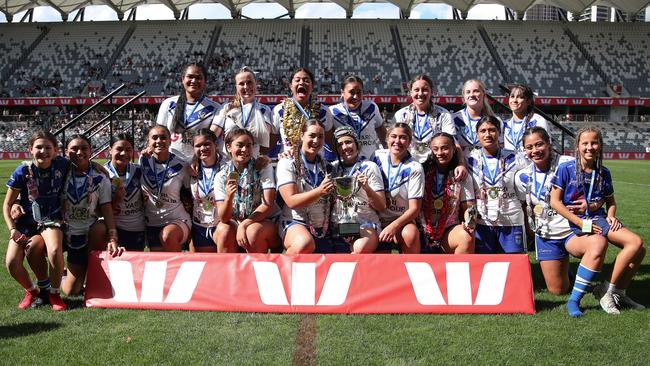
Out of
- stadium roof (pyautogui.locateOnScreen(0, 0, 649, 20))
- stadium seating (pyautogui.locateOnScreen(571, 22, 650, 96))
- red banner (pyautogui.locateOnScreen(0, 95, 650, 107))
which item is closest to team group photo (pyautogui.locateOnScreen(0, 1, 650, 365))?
red banner (pyautogui.locateOnScreen(0, 95, 650, 107))

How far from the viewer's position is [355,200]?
4.44 metres

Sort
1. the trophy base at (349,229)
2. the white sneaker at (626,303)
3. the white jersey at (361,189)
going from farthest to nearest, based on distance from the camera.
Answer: the white jersey at (361,189), the trophy base at (349,229), the white sneaker at (626,303)

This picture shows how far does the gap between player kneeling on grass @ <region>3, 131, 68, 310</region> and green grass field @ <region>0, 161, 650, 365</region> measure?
0.22 m

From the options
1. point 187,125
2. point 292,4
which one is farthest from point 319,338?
point 292,4

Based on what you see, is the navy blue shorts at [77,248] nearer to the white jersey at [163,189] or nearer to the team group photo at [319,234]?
the team group photo at [319,234]

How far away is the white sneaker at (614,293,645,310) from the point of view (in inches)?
160

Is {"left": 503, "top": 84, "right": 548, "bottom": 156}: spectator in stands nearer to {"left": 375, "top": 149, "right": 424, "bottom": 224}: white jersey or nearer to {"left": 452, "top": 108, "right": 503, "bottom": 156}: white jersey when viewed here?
{"left": 452, "top": 108, "right": 503, "bottom": 156}: white jersey

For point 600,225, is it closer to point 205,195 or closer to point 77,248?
point 205,195

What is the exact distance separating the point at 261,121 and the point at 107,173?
138cm

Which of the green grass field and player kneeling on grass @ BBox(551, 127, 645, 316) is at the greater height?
player kneeling on grass @ BBox(551, 127, 645, 316)

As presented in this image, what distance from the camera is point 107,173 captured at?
4781mm

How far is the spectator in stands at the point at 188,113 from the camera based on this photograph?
200 inches

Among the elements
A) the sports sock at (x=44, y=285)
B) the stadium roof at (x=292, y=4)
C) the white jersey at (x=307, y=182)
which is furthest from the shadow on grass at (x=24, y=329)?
the stadium roof at (x=292, y=4)

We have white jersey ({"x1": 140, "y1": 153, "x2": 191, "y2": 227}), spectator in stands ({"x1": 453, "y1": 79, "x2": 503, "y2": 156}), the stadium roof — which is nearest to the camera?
white jersey ({"x1": 140, "y1": 153, "x2": 191, "y2": 227})
